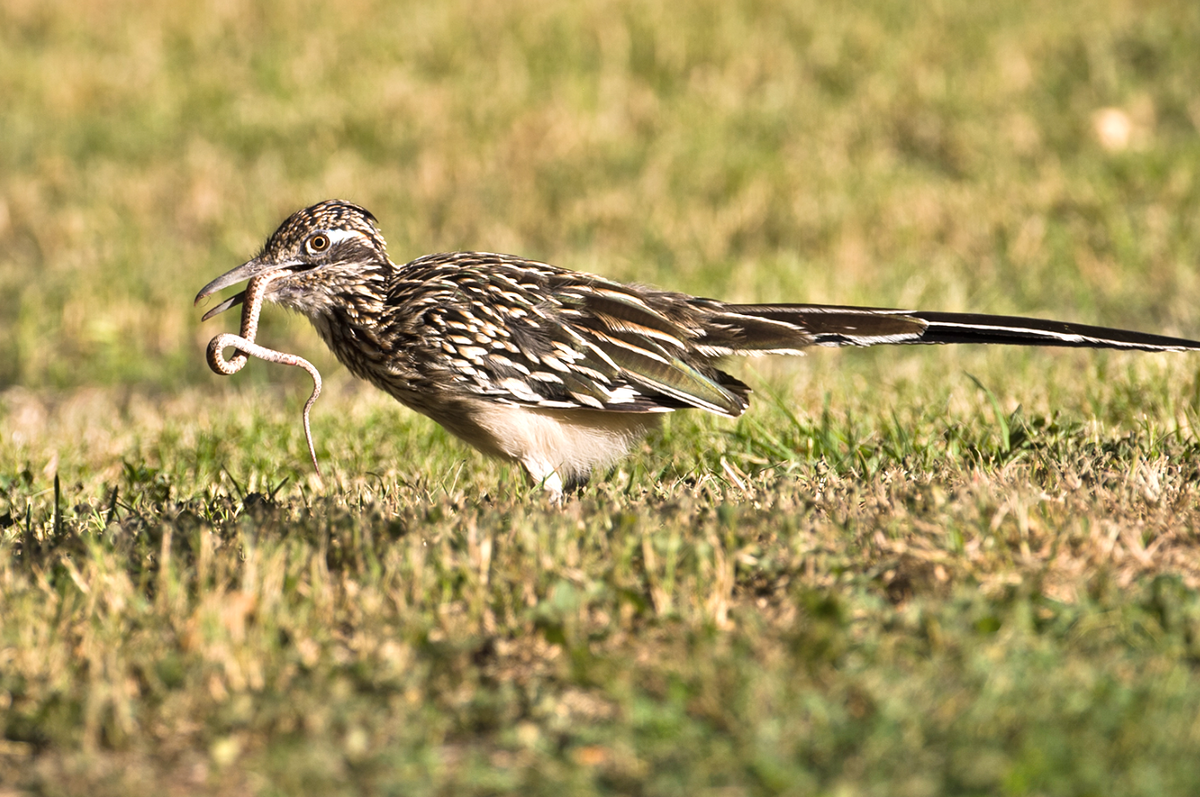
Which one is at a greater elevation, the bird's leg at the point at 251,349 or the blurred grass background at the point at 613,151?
the blurred grass background at the point at 613,151

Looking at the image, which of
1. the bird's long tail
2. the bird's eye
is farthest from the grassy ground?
the bird's eye

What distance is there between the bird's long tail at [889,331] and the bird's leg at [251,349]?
5.76 ft

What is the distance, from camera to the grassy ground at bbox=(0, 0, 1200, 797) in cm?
328

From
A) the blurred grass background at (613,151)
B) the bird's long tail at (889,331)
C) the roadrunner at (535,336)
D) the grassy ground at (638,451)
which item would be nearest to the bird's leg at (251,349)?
the roadrunner at (535,336)

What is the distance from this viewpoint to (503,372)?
218 inches

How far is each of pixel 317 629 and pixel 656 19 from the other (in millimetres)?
11566

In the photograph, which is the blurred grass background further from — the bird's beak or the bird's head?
the bird's head

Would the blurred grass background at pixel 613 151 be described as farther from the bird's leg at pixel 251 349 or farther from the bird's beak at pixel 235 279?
the bird's leg at pixel 251 349

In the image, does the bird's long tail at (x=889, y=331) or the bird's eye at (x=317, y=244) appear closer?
the bird's long tail at (x=889, y=331)

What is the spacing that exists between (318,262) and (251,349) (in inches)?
29.1

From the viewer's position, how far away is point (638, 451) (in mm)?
6238

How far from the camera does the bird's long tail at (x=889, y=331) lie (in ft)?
17.1

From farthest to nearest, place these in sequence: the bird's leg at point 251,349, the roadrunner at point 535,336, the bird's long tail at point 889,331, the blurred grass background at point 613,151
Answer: the blurred grass background at point 613,151
the roadrunner at point 535,336
the bird's leg at point 251,349
the bird's long tail at point 889,331

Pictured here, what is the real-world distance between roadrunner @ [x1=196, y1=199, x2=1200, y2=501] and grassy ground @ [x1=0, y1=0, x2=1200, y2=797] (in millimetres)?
302
